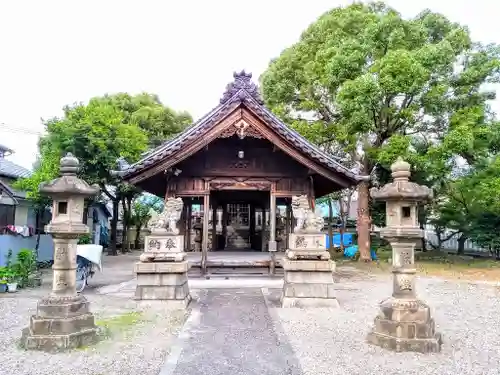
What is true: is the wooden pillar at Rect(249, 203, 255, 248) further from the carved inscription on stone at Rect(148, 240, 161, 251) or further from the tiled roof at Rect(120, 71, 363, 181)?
the carved inscription on stone at Rect(148, 240, 161, 251)

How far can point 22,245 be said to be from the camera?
1902 centimetres

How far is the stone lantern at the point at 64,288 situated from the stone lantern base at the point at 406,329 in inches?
200

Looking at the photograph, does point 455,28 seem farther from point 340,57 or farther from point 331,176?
point 331,176

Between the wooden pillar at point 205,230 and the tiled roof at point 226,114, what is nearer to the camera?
the tiled roof at point 226,114

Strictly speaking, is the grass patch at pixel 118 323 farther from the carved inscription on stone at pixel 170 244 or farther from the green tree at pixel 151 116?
the green tree at pixel 151 116

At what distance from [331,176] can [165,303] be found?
19.3 feet

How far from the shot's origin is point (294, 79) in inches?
936

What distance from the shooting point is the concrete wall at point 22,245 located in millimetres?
17312

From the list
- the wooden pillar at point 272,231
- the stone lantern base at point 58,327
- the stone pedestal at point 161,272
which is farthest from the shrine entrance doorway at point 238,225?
the stone lantern base at point 58,327

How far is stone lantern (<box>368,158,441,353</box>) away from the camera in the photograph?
698 centimetres

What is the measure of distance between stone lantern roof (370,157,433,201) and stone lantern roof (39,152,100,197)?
17.9 feet

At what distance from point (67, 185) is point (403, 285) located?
20.6 ft

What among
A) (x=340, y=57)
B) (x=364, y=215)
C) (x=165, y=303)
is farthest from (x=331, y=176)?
(x=364, y=215)

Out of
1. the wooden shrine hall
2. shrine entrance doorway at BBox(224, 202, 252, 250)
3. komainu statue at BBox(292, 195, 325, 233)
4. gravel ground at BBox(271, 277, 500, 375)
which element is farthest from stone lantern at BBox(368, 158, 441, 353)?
shrine entrance doorway at BBox(224, 202, 252, 250)
